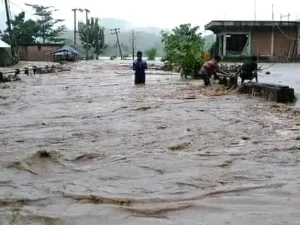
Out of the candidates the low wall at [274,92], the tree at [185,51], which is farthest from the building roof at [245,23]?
the low wall at [274,92]

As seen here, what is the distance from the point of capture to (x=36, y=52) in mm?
61156

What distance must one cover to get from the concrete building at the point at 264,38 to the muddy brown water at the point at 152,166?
23.5 m

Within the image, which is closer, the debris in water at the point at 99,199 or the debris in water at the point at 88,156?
the debris in water at the point at 99,199

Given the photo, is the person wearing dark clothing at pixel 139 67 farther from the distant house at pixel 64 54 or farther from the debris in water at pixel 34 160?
the distant house at pixel 64 54

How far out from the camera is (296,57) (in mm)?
34469

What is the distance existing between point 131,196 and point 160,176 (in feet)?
2.77

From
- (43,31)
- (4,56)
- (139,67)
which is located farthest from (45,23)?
(139,67)

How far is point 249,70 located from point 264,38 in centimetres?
2027

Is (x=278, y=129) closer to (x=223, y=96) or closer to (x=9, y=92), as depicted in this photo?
(x=223, y=96)

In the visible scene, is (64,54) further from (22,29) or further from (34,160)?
(34,160)

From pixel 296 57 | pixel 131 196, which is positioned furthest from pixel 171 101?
pixel 296 57

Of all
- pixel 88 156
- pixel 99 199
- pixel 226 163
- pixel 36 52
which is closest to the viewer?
pixel 99 199

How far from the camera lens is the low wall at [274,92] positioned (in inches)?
476

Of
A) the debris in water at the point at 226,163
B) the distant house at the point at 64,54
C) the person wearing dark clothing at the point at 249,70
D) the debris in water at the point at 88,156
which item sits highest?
the distant house at the point at 64,54
